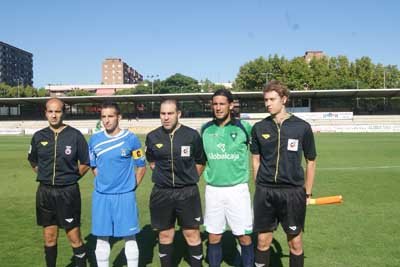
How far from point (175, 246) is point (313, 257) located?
193 cm

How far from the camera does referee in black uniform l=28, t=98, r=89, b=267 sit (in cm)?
447

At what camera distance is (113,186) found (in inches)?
174

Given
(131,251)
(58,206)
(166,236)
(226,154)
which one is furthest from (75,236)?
(226,154)

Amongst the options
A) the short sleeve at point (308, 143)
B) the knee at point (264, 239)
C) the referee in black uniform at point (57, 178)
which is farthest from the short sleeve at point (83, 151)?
the short sleeve at point (308, 143)

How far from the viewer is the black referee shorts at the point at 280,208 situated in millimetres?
4090

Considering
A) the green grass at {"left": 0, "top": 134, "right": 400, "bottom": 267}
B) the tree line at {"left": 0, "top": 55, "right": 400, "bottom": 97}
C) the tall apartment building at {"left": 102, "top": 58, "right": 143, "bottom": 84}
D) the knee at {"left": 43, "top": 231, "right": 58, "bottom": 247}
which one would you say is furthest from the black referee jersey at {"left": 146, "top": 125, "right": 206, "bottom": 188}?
the tall apartment building at {"left": 102, "top": 58, "right": 143, "bottom": 84}

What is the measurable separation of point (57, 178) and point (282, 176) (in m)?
2.43

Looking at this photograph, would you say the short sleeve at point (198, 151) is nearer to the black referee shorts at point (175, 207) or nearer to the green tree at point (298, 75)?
the black referee shorts at point (175, 207)

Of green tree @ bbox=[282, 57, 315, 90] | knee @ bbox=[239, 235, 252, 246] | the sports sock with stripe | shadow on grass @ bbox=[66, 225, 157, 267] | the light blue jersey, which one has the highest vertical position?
green tree @ bbox=[282, 57, 315, 90]

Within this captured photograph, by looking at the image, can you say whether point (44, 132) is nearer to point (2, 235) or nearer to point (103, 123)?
point (103, 123)

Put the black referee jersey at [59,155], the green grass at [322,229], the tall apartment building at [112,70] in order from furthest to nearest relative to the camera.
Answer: the tall apartment building at [112,70] < the green grass at [322,229] < the black referee jersey at [59,155]

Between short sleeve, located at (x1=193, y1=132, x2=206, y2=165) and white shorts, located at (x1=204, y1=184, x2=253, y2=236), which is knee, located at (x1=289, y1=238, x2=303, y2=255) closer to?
white shorts, located at (x1=204, y1=184, x2=253, y2=236)

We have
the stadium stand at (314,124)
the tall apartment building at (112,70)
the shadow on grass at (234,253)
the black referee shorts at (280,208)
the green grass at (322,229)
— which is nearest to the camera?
the black referee shorts at (280,208)

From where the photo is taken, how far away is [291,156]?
413 cm
